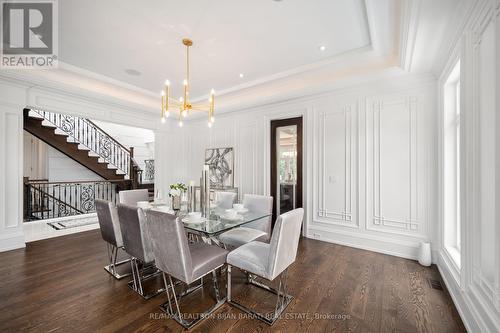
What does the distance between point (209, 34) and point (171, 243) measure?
2.43 meters

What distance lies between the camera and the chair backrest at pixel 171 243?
1.86 metres

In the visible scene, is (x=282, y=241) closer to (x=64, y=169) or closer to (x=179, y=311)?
(x=179, y=311)

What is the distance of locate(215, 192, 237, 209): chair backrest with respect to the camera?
3727mm

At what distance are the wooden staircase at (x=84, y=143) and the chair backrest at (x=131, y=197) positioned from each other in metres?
4.29

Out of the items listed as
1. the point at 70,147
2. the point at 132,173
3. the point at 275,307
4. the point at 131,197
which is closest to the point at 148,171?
the point at 132,173

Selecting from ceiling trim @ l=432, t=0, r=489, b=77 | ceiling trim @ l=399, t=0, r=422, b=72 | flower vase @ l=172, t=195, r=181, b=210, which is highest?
ceiling trim @ l=399, t=0, r=422, b=72

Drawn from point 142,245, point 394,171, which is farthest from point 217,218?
point 394,171

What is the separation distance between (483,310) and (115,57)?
4873 millimetres

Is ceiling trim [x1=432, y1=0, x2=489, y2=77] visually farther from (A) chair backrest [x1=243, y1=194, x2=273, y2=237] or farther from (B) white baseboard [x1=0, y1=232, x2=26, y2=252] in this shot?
(B) white baseboard [x1=0, y1=232, x2=26, y2=252]

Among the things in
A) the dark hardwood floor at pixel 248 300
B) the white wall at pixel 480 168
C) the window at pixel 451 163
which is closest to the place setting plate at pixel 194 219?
the dark hardwood floor at pixel 248 300

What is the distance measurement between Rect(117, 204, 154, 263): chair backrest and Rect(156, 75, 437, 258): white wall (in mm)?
2931

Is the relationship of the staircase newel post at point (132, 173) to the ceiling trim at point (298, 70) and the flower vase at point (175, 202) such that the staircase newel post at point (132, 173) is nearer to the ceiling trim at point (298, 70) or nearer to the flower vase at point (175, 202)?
the ceiling trim at point (298, 70)

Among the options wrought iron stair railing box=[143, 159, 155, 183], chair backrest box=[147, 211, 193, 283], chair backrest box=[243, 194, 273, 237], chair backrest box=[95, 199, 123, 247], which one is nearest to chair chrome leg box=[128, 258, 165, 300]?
chair backrest box=[95, 199, 123, 247]

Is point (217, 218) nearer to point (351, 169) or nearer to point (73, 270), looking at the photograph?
point (73, 270)
